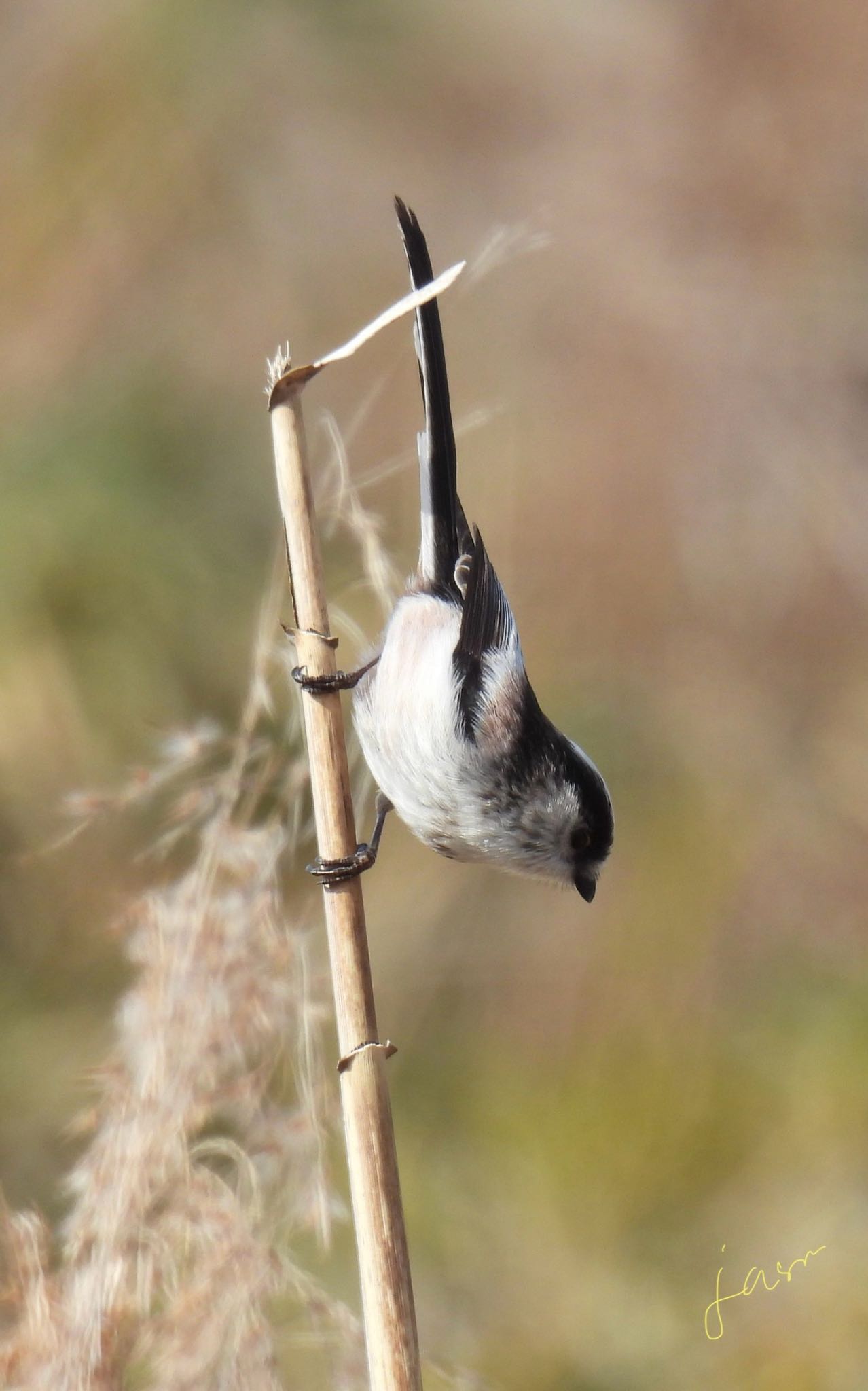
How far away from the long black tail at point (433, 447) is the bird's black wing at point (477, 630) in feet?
0.12

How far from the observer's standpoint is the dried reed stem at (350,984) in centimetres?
73

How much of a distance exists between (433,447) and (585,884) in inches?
18.4

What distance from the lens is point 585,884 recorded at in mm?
1220

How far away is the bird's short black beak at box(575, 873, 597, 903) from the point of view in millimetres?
1213

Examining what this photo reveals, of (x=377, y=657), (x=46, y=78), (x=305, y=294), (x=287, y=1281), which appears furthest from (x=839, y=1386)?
(x=46, y=78)

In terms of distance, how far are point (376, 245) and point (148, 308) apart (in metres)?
0.42

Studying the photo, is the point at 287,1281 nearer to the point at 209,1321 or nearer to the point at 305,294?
the point at 209,1321

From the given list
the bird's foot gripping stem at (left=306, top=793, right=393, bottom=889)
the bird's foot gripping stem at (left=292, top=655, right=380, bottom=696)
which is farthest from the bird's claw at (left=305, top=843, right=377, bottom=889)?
the bird's foot gripping stem at (left=292, top=655, right=380, bottom=696)

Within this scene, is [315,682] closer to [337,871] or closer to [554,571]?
[337,871]
